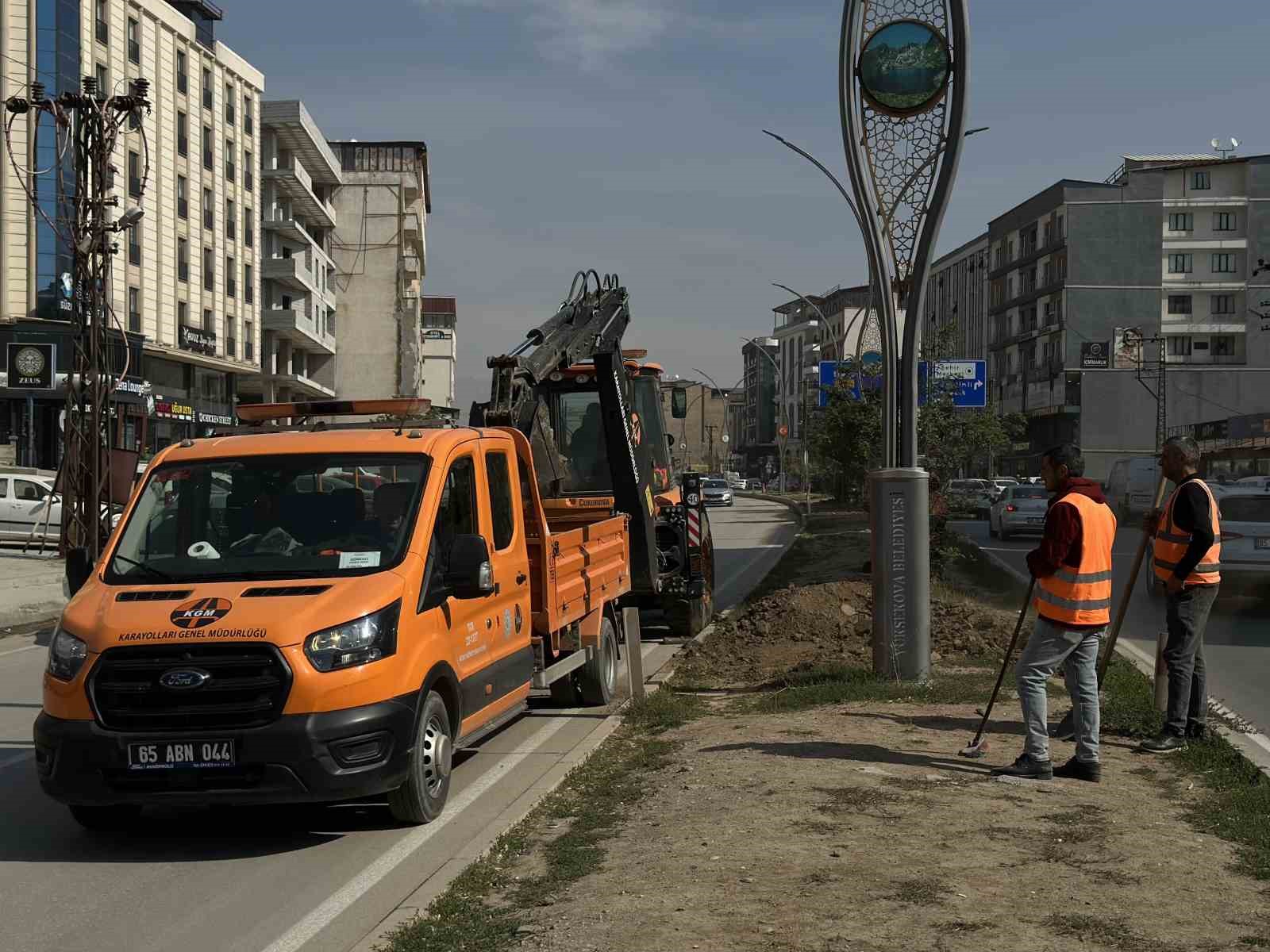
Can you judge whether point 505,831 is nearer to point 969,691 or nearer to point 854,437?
point 969,691

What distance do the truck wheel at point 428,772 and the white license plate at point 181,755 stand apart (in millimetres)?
903

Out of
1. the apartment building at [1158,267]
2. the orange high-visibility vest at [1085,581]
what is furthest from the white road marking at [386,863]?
the apartment building at [1158,267]

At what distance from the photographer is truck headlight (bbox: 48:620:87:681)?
22.4ft

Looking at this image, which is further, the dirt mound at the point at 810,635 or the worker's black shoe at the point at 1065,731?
the dirt mound at the point at 810,635

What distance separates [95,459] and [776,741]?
17004mm

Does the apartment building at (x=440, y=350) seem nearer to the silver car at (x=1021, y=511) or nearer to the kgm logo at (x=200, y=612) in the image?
the silver car at (x=1021, y=511)

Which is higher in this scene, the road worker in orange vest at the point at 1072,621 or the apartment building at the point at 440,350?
the apartment building at the point at 440,350

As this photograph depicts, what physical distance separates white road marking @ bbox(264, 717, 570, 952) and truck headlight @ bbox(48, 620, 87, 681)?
1620 millimetres

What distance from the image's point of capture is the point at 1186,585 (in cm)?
878

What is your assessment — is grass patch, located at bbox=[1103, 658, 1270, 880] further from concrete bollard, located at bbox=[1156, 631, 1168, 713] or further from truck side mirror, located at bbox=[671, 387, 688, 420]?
truck side mirror, located at bbox=[671, 387, 688, 420]

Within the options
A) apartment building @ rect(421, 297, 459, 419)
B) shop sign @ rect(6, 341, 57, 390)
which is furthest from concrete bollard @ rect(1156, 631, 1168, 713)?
apartment building @ rect(421, 297, 459, 419)

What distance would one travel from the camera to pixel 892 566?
1112cm

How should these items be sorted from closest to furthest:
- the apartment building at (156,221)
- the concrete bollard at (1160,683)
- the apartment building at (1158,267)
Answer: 1. the concrete bollard at (1160,683)
2. the apartment building at (156,221)
3. the apartment building at (1158,267)

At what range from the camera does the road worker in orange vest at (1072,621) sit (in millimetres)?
7824
